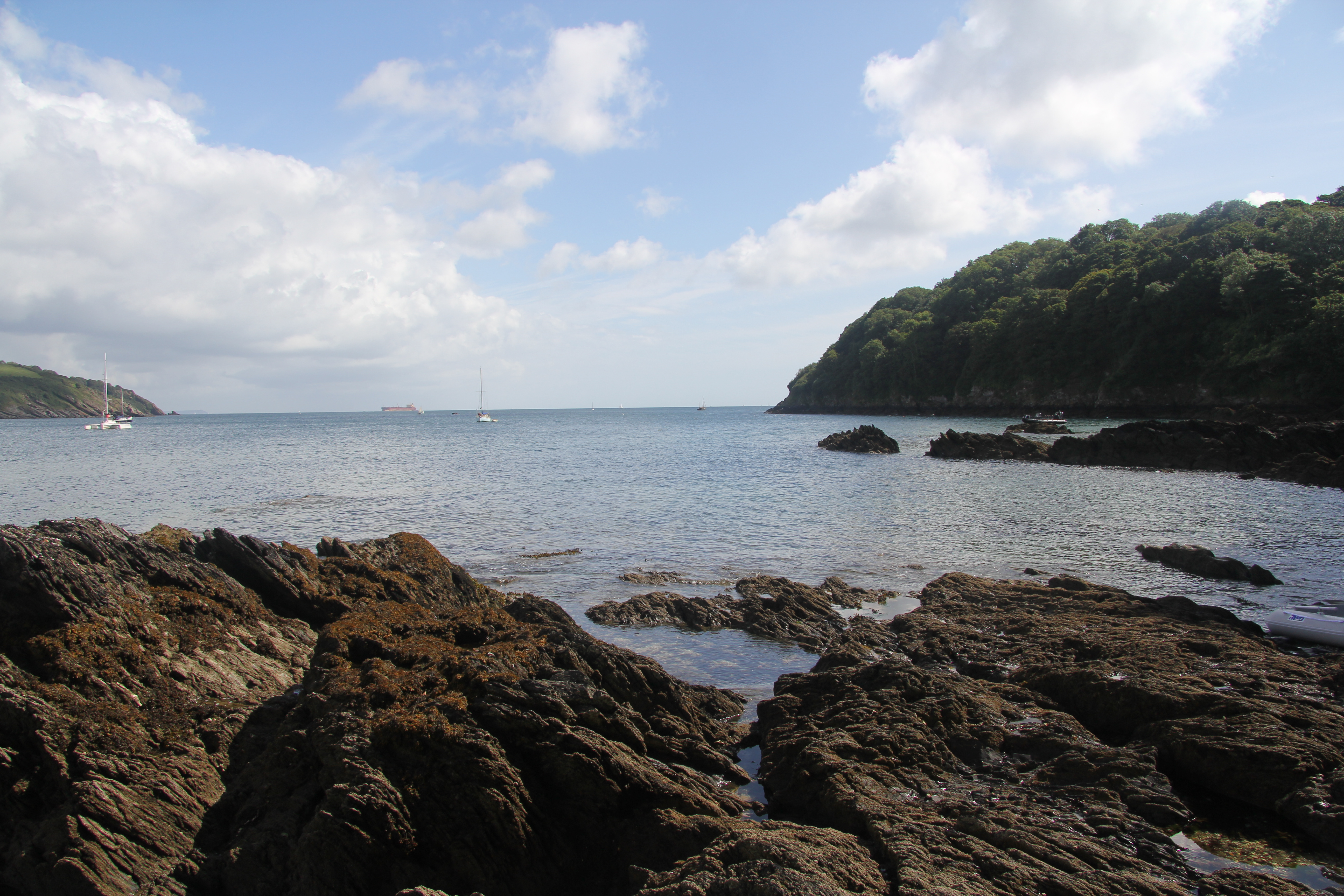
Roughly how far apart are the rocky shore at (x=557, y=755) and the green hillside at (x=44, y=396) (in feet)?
642

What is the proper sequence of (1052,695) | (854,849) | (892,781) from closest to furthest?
1. (854,849)
2. (892,781)
3. (1052,695)

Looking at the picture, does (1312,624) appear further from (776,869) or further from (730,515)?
(730,515)

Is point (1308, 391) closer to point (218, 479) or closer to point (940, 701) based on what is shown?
point (940, 701)

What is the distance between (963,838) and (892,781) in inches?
45.0

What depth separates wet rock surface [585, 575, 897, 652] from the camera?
38.7ft

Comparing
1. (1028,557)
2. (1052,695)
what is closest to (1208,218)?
(1028,557)

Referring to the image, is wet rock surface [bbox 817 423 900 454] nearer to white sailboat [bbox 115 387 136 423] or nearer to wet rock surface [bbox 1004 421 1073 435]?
wet rock surface [bbox 1004 421 1073 435]

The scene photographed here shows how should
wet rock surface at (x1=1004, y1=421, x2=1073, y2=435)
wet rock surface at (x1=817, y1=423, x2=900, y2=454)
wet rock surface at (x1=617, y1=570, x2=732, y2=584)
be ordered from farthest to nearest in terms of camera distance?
1. wet rock surface at (x1=1004, y1=421, x2=1073, y2=435)
2. wet rock surface at (x1=817, y1=423, x2=900, y2=454)
3. wet rock surface at (x1=617, y1=570, x2=732, y2=584)

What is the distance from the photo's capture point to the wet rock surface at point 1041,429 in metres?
58.3

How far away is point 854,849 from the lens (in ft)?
15.5

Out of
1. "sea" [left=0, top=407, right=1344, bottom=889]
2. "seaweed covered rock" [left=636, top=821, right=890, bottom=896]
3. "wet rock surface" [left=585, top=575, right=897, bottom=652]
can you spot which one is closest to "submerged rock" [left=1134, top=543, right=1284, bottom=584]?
"sea" [left=0, top=407, right=1344, bottom=889]

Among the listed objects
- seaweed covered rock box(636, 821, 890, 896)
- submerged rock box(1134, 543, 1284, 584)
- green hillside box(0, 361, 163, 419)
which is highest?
green hillside box(0, 361, 163, 419)

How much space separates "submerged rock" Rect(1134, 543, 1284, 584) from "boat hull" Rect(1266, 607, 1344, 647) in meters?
4.58

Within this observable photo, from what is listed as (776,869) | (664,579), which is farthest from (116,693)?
(664,579)
